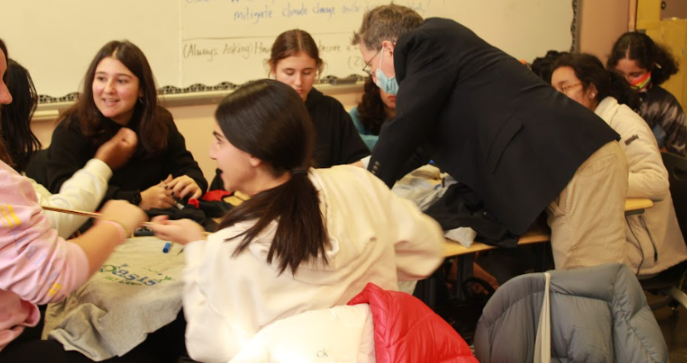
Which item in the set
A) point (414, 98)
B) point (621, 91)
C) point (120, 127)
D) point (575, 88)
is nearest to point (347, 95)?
point (575, 88)

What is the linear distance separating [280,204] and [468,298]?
1.55 metres

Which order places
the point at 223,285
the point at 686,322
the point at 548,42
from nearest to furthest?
the point at 223,285
the point at 686,322
the point at 548,42

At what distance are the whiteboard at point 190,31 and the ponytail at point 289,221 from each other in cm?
218

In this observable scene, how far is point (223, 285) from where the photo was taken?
4.47 feet

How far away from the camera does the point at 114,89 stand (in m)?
2.51

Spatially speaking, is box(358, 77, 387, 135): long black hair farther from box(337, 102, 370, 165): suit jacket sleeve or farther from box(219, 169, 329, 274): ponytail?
box(219, 169, 329, 274): ponytail

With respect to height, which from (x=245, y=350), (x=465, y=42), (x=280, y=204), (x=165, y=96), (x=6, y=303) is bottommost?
(x=165, y=96)

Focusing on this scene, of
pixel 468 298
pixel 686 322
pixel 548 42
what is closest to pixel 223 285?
pixel 468 298

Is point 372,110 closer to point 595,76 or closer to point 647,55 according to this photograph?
point 595,76

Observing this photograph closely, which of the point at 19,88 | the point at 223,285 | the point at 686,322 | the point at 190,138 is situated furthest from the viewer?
the point at 190,138

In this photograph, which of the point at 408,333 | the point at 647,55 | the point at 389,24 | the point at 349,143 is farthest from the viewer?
the point at 647,55

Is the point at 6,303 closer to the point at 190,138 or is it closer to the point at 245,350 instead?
the point at 245,350

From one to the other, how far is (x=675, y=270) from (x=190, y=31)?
253cm

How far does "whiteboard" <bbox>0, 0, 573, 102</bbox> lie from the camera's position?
3.20 metres
